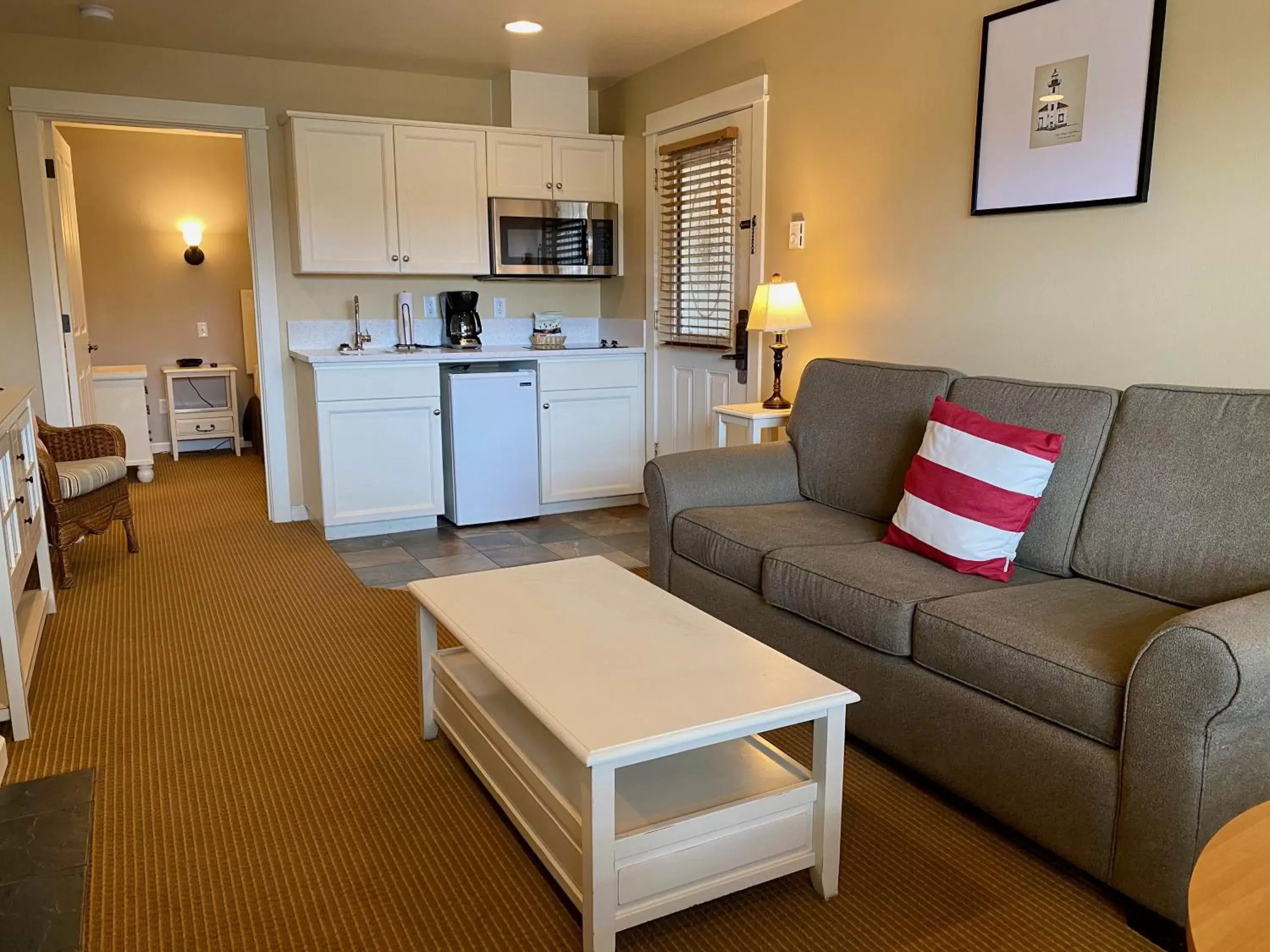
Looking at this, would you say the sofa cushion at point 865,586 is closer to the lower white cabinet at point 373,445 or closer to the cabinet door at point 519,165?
the lower white cabinet at point 373,445

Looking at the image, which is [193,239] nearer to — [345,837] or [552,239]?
[552,239]

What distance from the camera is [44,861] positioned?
1.96m

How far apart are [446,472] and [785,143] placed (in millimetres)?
2310

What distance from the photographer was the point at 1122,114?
8.73 ft

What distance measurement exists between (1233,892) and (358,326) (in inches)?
186

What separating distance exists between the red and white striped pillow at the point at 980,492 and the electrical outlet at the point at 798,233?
1607 millimetres

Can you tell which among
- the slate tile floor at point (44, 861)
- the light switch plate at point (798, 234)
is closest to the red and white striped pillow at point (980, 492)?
the light switch plate at point (798, 234)

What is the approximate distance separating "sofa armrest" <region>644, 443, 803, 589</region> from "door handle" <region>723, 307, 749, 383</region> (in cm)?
99

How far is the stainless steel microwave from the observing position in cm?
502

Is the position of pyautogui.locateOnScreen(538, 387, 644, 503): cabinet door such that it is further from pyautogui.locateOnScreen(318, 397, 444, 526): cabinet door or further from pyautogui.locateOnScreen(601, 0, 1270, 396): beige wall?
pyautogui.locateOnScreen(601, 0, 1270, 396): beige wall

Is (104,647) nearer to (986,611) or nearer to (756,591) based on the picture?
(756,591)

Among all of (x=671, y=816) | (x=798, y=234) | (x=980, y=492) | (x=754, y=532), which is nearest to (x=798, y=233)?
(x=798, y=234)

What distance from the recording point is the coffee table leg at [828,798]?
1771mm

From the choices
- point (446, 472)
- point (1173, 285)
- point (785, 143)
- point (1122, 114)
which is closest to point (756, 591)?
point (1173, 285)
